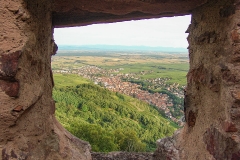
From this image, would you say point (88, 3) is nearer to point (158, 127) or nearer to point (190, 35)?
point (190, 35)

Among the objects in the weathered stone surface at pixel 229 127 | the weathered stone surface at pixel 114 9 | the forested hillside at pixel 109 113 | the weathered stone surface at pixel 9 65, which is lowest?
the forested hillside at pixel 109 113

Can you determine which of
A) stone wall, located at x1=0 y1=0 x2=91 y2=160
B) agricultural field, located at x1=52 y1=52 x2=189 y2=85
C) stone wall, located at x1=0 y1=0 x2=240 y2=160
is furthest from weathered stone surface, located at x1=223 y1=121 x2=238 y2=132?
agricultural field, located at x1=52 y1=52 x2=189 y2=85

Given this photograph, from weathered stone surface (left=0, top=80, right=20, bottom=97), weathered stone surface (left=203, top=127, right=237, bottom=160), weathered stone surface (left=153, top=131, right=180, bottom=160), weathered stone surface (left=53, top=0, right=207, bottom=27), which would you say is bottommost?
weathered stone surface (left=153, top=131, right=180, bottom=160)

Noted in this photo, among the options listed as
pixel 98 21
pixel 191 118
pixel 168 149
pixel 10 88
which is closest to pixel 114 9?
pixel 98 21

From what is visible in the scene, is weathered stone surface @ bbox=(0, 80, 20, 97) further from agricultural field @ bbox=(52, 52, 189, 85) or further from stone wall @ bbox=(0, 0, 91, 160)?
agricultural field @ bbox=(52, 52, 189, 85)

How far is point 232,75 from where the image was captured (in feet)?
6.01

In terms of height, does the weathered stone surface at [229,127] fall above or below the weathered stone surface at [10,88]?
below

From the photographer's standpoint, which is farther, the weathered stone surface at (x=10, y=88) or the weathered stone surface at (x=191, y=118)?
the weathered stone surface at (x=191, y=118)

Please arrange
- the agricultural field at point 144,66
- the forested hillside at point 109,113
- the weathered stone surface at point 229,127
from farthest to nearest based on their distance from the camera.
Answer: the agricultural field at point 144,66 → the forested hillside at point 109,113 → the weathered stone surface at point 229,127

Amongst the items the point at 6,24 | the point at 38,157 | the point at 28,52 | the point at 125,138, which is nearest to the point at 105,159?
the point at 38,157

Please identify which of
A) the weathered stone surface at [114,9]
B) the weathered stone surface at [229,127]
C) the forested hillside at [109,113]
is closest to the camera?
the weathered stone surface at [229,127]

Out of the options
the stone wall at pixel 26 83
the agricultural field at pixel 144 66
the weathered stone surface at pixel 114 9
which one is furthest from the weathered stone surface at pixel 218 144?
the agricultural field at pixel 144 66

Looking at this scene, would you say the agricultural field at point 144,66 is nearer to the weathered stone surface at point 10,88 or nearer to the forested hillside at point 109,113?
the forested hillside at point 109,113

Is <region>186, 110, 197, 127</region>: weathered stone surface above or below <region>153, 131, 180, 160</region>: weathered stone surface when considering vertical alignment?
above
